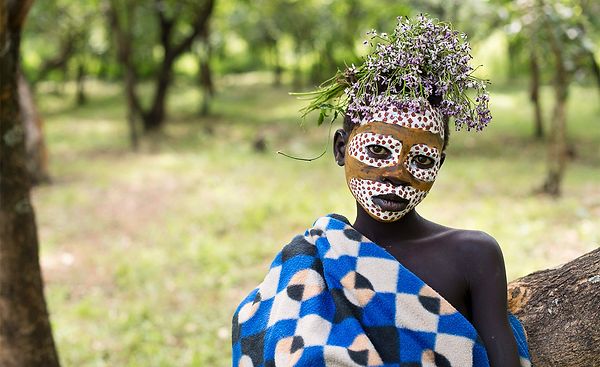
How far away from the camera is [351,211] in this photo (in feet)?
29.0

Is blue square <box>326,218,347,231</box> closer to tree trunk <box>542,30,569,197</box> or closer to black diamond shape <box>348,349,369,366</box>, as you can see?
black diamond shape <box>348,349,369,366</box>

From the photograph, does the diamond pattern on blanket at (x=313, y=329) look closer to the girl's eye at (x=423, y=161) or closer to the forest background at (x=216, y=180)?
the girl's eye at (x=423, y=161)

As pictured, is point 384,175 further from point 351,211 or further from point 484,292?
point 351,211

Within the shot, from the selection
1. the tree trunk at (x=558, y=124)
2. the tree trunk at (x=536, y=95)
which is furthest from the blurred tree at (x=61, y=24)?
the tree trunk at (x=558, y=124)

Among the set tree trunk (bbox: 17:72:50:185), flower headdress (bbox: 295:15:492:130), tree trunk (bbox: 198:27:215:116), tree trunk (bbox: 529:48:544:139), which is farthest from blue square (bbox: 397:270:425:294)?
tree trunk (bbox: 198:27:215:116)

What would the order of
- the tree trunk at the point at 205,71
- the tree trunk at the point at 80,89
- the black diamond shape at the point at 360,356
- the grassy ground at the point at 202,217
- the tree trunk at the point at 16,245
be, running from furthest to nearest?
the tree trunk at the point at 80,89
the tree trunk at the point at 205,71
the grassy ground at the point at 202,217
the tree trunk at the point at 16,245
the black diamond shape at the point at 360,356

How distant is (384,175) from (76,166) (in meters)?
11.5

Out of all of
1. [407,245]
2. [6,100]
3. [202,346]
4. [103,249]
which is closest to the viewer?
[407,245]

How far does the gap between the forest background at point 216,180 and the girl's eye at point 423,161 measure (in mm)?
354

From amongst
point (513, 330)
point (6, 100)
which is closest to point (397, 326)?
point (513, 330)

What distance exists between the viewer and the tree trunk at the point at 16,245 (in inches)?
150

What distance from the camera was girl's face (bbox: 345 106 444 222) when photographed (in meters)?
2.06

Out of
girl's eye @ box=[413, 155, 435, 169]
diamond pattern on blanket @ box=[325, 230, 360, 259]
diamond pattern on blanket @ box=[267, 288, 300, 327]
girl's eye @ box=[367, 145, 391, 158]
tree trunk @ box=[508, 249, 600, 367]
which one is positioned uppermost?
girl's eye @ box=[367, 145, 391, 158]

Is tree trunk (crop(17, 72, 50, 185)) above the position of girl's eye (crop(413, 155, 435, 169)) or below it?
below
